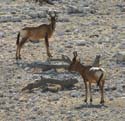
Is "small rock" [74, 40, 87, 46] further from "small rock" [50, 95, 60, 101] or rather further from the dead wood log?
"small rock" [50, 95, 60, 101]

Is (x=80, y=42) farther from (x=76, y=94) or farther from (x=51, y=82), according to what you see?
(x=76, y=94)

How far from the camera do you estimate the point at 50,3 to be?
103 feet

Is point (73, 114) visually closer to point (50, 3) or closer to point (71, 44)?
point (71, 44)

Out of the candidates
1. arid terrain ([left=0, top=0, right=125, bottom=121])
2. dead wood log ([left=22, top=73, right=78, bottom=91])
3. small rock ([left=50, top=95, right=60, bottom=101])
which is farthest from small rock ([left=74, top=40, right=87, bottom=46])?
small rock ([left=50, top=95, right=60, bottom=101])

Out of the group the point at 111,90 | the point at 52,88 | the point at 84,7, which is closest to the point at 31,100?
the point at 52,88

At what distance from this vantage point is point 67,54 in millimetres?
19641

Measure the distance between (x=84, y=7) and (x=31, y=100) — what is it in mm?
15294

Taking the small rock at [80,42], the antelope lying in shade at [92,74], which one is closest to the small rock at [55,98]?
the antelope lying in shade at [92,74]

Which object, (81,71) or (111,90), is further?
(111,90)

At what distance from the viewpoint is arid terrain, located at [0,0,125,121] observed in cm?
1370

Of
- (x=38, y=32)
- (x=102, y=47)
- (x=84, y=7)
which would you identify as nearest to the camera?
(x=38, y=32)

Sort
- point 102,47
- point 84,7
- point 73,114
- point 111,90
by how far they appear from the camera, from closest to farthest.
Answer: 1. point 73,114
2. point 111,90
3. point 102,47
4. point 84,7

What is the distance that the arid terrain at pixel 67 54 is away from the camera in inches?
539

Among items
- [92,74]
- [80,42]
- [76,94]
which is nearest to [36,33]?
[80,42]
